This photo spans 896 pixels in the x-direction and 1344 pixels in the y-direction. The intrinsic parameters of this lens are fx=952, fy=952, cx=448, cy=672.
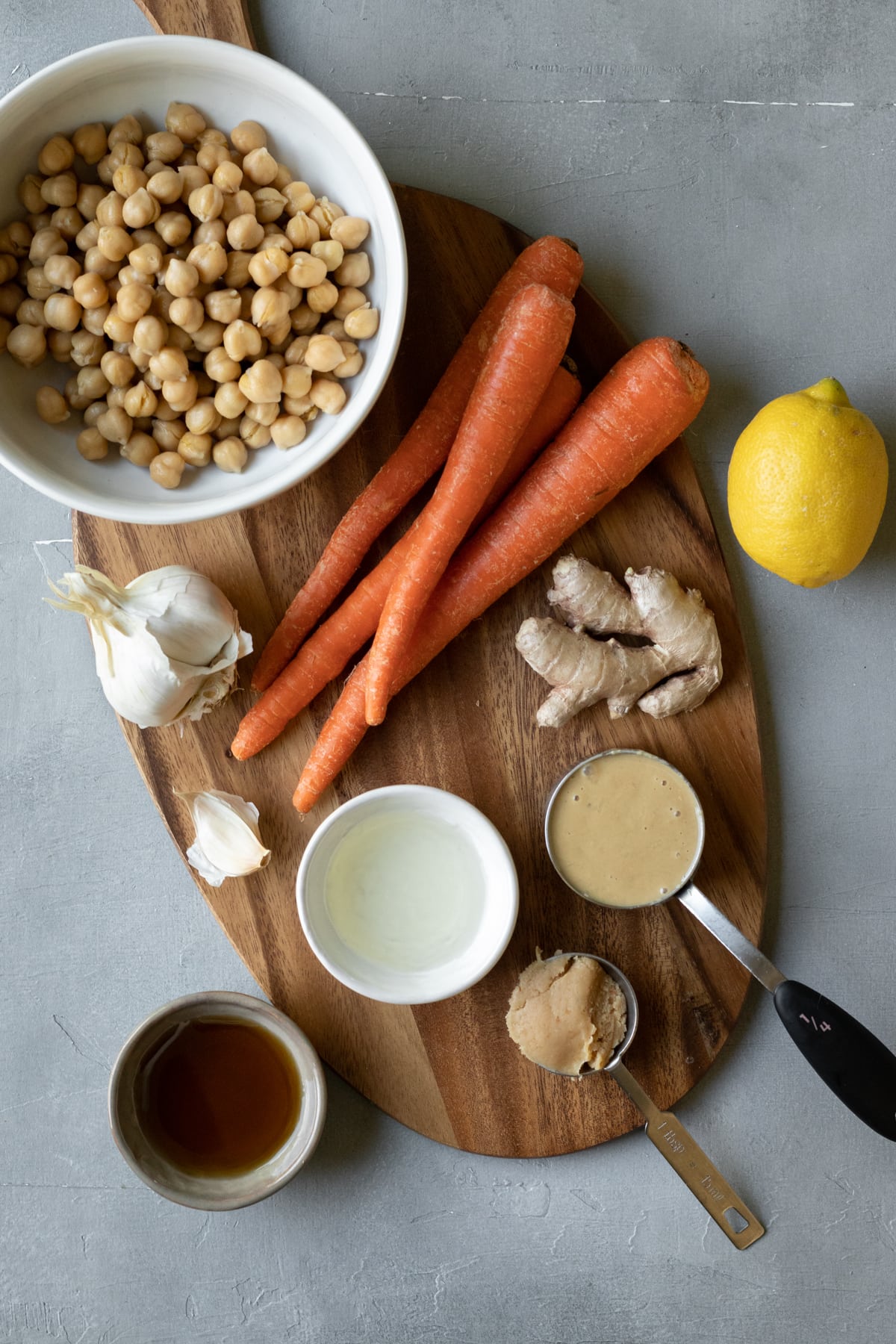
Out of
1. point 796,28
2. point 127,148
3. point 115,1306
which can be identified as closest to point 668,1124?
point 115,1306

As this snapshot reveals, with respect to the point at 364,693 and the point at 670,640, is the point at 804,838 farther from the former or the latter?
the point at 364,693

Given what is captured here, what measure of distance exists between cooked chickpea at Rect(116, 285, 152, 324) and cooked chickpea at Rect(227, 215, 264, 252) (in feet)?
0.49

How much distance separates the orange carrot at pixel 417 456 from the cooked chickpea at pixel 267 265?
345mm

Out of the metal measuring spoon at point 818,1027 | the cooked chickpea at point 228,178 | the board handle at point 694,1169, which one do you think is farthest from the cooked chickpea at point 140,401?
the board handle at point 694,1169

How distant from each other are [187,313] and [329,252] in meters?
0.24

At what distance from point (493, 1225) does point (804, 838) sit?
0.95 m

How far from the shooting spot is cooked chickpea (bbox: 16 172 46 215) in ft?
4.77

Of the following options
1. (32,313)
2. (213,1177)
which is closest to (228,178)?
(32,313)

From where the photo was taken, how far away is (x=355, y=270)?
4.88 feet

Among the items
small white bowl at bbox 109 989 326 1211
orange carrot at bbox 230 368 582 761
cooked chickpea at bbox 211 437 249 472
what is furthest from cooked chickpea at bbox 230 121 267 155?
small white bowl at bbox 109 989 326 1211

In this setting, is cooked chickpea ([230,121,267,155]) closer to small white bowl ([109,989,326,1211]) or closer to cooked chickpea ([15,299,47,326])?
cooked chickpea ([15,299,47,326])

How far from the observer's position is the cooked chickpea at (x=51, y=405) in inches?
58.5

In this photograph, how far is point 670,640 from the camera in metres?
1.66

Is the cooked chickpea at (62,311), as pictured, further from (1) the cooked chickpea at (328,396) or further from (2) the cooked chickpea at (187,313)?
(1) the cooked chickpea at (328,396)
